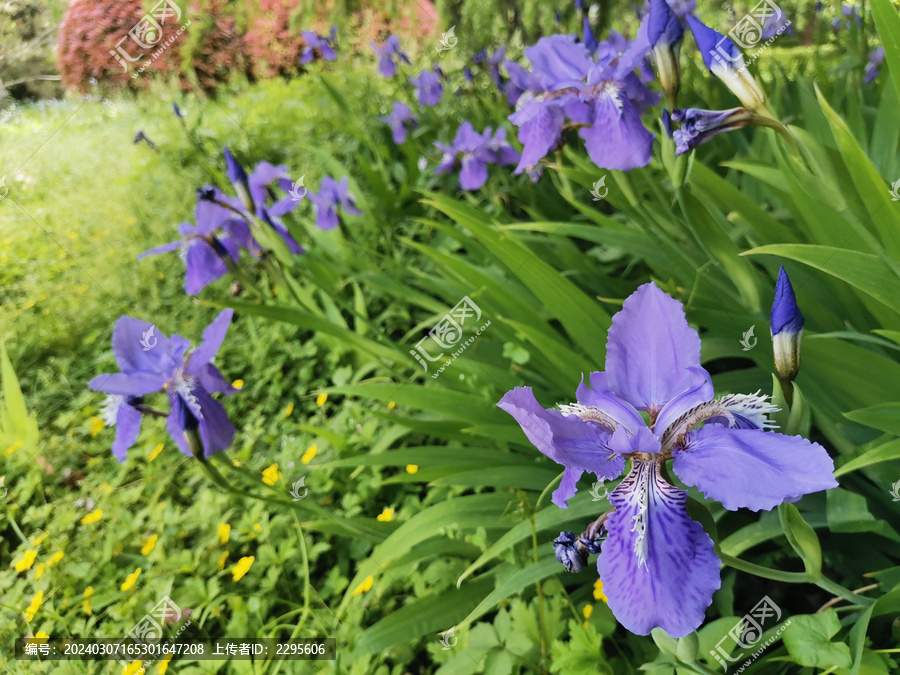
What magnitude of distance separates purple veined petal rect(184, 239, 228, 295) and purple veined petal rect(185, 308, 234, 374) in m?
0.49

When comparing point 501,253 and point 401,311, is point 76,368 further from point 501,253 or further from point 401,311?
point 501,253


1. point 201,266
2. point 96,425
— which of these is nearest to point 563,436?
point 201,266

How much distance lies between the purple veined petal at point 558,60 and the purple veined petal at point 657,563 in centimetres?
108

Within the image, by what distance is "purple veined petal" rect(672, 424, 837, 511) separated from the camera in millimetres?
441

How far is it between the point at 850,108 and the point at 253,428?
7.36ft

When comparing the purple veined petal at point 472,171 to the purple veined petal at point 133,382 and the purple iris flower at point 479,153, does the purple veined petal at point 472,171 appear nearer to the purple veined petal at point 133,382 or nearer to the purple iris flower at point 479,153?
the purple iris flower at point 479,153

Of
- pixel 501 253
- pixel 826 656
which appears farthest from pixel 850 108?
pixel 826 656

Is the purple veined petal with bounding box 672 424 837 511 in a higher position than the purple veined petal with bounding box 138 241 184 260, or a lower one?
lower

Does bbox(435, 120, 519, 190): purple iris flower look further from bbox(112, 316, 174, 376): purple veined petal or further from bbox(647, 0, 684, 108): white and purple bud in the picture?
bbox(112, 316, 174, 376): purple veined petal

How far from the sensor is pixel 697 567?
1.58 ft

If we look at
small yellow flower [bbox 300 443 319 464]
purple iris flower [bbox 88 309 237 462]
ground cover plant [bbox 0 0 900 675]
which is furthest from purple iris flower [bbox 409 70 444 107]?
purple iris flower [bbox 88 309 237 462]

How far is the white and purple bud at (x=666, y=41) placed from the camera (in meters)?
0.86

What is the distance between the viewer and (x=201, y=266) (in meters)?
1.54

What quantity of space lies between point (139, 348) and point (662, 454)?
1039 millimetres
